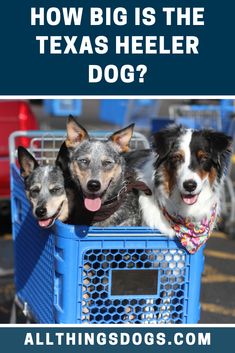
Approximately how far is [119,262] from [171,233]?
0.95ft

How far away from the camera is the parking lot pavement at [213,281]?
5.40m

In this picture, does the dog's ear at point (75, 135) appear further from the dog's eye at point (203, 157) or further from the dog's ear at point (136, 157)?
the dog's eye at point (203, 157)

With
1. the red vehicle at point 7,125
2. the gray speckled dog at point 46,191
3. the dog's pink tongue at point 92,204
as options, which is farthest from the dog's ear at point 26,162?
the red vehicle at point 7,125

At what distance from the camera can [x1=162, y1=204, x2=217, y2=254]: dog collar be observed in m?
3.32

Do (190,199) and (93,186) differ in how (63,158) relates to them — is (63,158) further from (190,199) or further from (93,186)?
(190,199)

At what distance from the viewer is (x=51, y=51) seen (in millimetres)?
4562

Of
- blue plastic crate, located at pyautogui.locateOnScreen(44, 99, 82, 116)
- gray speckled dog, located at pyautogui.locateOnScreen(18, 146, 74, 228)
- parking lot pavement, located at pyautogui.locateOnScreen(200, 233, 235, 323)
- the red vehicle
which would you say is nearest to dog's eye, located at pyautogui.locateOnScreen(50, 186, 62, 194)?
gray speckled dog, located at pyautogui.locateOnScreen(18, 146, 74, 228)

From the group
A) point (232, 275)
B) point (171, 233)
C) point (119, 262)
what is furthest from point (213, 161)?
point (232, 275)

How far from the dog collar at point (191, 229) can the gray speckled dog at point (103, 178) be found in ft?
0.88

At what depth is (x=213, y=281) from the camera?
6.15 meters

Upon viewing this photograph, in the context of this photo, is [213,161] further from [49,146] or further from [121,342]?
[49,146]

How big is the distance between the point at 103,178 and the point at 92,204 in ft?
0.75

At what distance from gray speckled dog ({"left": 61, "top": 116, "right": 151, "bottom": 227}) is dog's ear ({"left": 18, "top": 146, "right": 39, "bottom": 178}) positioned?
0.20 meters

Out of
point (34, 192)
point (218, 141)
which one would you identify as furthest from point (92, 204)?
point (218, 141)
